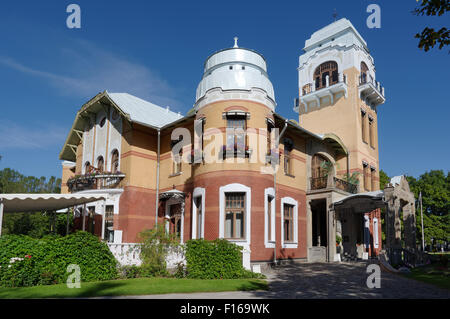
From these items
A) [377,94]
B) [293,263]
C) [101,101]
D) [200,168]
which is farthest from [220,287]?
[377,94]

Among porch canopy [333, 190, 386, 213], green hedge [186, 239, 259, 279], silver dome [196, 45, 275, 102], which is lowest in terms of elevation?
green hedge [186, 239, 259, 279]

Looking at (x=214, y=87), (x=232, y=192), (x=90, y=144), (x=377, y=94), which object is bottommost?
(x=232, y=192)

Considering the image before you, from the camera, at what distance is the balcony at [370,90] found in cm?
2336

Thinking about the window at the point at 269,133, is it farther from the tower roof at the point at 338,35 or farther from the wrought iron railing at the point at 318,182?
the tower roof at the point at 338,35

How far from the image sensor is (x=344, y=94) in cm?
2356

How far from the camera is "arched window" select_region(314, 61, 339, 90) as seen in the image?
24.7 m

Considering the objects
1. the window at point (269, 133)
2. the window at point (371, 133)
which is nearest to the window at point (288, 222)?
the window at point (269, 133)

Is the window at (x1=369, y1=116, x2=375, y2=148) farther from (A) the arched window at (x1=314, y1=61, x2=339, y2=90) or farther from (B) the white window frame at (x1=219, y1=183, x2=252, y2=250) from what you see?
(B) the white window frame at (x1=219, y1=183, x2=252, y2=250)

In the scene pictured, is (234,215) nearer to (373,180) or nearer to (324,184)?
(324,184)

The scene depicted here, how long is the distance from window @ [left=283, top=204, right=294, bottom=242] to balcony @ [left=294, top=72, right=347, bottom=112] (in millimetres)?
9170

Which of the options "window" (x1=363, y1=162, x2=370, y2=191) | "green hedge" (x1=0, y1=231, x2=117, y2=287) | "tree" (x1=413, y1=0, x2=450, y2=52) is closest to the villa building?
"window" (x1=363, y1=162, x2=370, y2=191)

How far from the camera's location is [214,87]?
1677 cm

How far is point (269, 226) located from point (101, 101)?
38.6 ft
